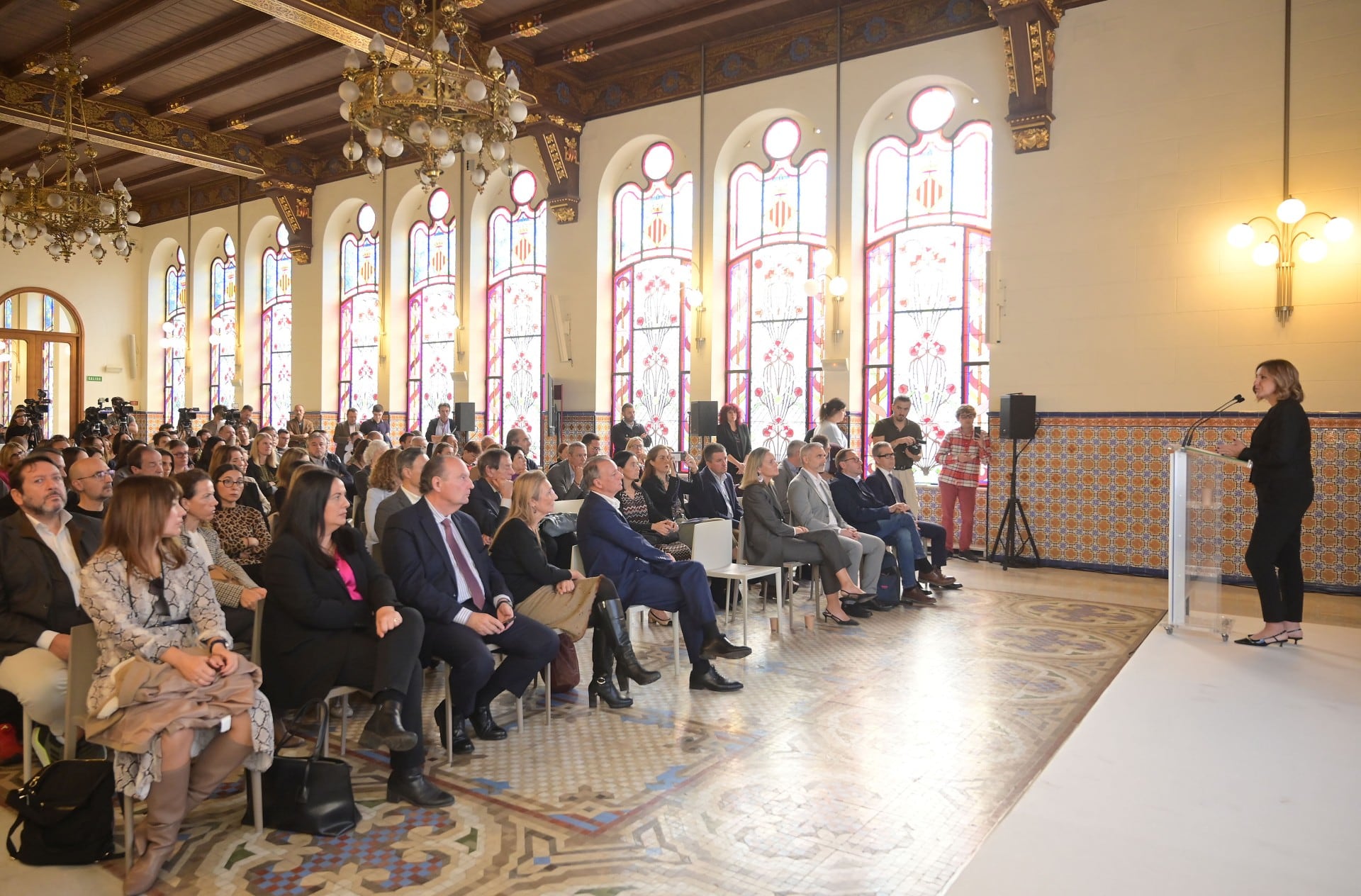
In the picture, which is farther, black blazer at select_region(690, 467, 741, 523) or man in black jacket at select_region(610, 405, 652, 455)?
man in black jacket at select_region(610, 405, 652, 455)

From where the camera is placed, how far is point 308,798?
121 inches

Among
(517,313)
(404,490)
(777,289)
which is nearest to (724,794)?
(404,490)

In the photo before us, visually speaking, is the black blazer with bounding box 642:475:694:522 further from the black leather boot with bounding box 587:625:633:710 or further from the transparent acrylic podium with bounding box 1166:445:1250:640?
the transparent acrylic podium with bounding box 1166:445:1250:640

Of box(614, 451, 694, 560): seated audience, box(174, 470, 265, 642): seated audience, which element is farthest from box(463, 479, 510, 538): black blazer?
box(174, 470, 265, 642): seated audience

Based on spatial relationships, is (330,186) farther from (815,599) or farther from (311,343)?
(815,599)

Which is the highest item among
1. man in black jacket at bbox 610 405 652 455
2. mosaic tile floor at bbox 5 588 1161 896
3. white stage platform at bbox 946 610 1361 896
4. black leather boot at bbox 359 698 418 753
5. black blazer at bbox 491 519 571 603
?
man in black jacket at bbox 610 405 652 455

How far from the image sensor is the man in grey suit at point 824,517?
6.55m

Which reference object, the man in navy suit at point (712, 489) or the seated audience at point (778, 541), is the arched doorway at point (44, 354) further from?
the seated audience at point (778, 541)

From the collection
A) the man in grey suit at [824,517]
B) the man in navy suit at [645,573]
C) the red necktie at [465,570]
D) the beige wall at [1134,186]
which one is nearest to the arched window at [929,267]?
the beige wall at [1134,186]

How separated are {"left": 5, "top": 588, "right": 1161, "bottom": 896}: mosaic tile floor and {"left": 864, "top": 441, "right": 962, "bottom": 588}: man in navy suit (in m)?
2.03

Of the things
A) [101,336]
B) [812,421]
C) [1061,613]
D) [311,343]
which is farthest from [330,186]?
[1061,613]

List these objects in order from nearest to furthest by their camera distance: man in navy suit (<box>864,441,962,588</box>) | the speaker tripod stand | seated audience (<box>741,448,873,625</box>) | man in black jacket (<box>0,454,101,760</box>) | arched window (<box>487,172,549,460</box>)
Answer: man in black jacket (<box>0,454,101,760</box>), seated audience (<box>741,448,873,625</box>), man in navy suit (<box>864,441,962,588</box>), the speaker tripod stand, arched window (<box>487,172,549,460</box>)

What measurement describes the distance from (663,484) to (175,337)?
52.8ft

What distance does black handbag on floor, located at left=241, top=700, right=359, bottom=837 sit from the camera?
10.1 ft
